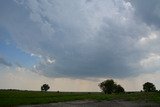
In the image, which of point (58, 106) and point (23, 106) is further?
point (58, 106)

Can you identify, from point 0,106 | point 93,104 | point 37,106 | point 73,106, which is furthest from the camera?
point 93,104

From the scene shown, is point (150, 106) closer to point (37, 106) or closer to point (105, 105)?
point (105, 105)

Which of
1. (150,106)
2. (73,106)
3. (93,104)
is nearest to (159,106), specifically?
(150,106)

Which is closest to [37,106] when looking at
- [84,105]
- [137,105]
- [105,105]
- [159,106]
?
[84,105]

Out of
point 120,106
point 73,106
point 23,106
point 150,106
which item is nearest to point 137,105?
point 150,106

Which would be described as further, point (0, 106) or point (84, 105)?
point (84, 105)

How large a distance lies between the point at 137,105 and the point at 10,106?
4065 cm

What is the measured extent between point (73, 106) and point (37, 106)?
9167 mm

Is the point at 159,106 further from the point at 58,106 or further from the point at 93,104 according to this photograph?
the point at 58,106

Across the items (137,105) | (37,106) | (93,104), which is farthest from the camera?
(137,105)

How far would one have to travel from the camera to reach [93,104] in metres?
77.9

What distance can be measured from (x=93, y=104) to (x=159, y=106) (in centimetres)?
2428

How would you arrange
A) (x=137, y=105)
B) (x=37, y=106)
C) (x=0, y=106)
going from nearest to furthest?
(x=0, y=106) < (x=37, y=106) < (x=137, y=105)

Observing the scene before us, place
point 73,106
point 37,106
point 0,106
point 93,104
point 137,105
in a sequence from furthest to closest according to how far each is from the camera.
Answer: point 137,105, point 93,104, point 73,106, point 37,106, point 0,106
